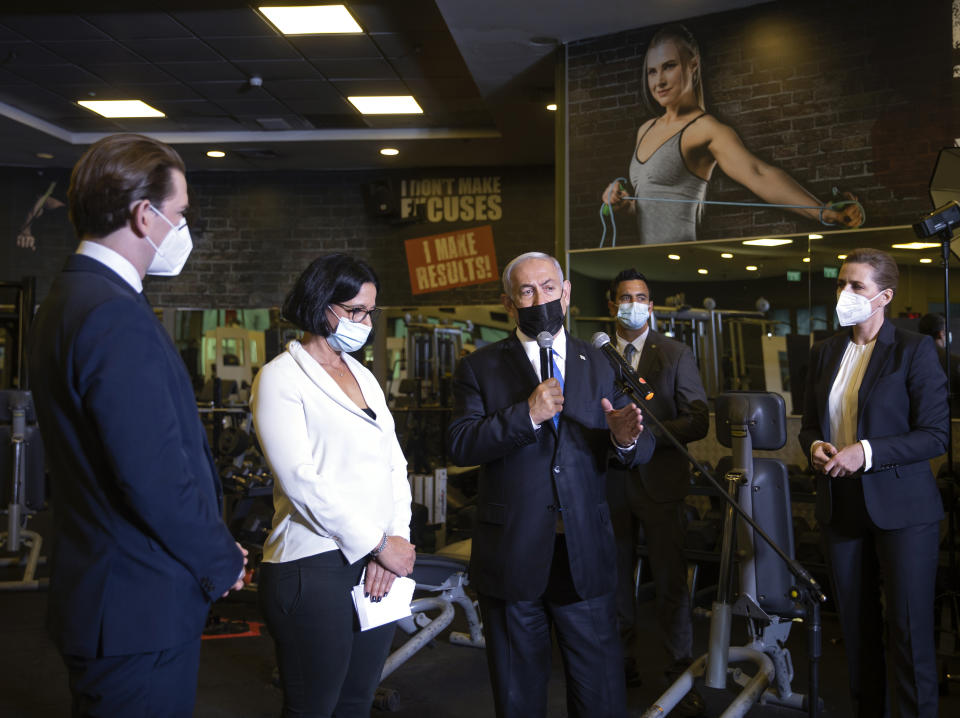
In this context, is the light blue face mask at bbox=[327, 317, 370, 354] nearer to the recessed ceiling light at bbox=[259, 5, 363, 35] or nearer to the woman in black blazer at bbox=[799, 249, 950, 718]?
the woman in black blazer at bbox=[799, 249, 950, 718]

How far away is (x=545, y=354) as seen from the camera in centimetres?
229

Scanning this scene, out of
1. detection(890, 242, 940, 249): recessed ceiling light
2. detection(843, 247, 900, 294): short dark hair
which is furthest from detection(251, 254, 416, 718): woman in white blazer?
detection(890, 242, 940, 249): recessed ceiling light

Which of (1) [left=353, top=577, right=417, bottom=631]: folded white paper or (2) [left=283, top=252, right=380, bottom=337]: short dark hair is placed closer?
(1) [left=353, top=577, right=417, bottom=631]: folded white paper

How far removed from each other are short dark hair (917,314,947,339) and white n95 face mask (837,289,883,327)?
2.09 m

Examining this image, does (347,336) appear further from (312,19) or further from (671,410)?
(312,19)

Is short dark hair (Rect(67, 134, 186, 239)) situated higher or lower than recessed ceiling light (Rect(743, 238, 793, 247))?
lower

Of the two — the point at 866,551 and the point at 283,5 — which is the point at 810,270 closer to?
the point at 866,551

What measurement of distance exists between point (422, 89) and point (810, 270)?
4060mm

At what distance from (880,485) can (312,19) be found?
5.17 m

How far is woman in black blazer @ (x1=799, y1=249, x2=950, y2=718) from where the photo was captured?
108 inches

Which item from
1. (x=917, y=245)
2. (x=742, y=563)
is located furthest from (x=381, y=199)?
(x=742, y=563)

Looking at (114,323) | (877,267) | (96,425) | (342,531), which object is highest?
(877,267)

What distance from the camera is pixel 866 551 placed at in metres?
2.89

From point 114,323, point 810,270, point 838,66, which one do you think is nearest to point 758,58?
point 838,66
